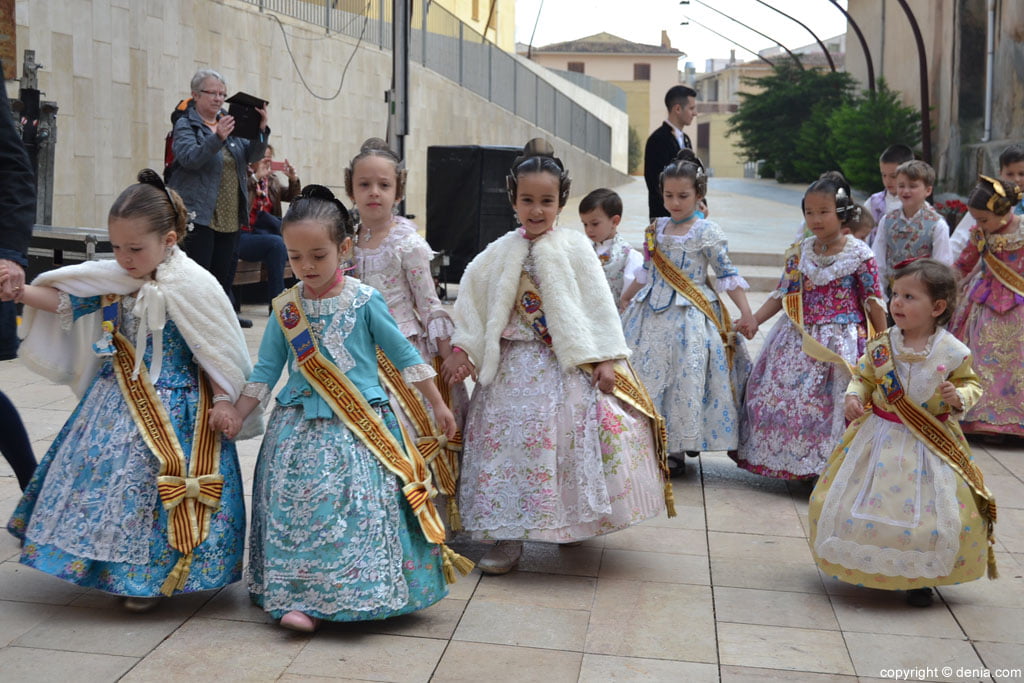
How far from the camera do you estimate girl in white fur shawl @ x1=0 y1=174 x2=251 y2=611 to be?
12.3 feet

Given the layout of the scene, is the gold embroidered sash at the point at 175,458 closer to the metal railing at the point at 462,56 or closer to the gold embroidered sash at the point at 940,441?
the gold embroidered sash at the point at 940,441

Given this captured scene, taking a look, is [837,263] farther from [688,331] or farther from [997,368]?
[997,368]

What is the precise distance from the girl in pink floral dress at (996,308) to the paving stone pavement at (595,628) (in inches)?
78.6

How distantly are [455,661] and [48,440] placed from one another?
3.41 metres

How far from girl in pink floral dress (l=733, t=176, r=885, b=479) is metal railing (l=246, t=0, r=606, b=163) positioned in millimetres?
10692

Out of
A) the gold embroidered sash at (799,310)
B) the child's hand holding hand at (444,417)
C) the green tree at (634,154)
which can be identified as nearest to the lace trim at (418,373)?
the child's hand holding hand at (444,417)

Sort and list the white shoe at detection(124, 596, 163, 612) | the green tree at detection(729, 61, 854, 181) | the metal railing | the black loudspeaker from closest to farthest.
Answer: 1. the white shoe at detection(124, 596, 163, 612)
2. the black loudspeaker
3. the metal railing
4. the green tree at detection(729, 61, 854, 181)

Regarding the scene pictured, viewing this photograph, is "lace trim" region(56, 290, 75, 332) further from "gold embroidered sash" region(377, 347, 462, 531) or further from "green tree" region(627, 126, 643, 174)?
"green tree" region(627, 126, 643, 174)

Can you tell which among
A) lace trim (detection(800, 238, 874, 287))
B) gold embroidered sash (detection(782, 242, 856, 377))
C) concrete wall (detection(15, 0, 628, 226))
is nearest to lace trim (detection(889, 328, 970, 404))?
gold embroidered sash (detection(782, 242, 856, 377))

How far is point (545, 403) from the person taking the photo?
4.39 metres

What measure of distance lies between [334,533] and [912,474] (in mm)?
1970

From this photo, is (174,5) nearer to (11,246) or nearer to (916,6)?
(11,246)

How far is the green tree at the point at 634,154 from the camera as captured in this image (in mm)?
61406

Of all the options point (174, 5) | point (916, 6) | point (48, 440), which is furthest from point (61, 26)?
point (916, 6)
